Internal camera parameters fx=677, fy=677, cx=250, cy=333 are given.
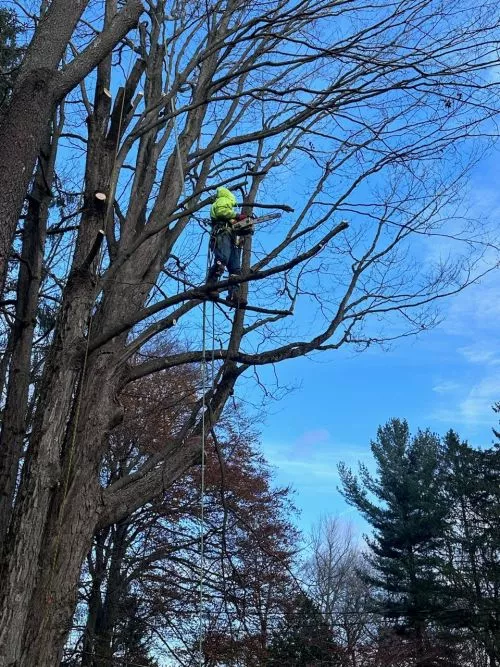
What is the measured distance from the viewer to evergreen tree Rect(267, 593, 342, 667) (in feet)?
36.2

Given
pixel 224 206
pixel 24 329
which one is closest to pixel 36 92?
pixel 224 206

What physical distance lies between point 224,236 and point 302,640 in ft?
28.0

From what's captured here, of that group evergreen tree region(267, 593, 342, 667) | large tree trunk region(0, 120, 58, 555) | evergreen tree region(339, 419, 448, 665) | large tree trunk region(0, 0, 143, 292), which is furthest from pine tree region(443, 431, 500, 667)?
large tree trunk region(0, 0, 143, 292)

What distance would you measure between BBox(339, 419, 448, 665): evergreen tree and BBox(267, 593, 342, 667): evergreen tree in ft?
31.4

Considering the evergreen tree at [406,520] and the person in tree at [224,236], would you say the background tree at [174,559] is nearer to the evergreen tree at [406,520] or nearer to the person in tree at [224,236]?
the person in tree at [224,236]

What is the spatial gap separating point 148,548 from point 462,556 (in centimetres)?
1395

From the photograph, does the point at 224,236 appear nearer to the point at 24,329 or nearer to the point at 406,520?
the point at 24,329

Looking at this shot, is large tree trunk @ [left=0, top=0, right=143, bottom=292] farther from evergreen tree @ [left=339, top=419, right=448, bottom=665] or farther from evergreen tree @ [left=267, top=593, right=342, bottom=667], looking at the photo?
evergreen tree @ [left=339, top=419, right=448, bottom=665]

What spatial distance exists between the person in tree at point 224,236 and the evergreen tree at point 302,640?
6.46 metres

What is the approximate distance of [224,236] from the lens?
6066 mm

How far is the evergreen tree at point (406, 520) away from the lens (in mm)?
22547

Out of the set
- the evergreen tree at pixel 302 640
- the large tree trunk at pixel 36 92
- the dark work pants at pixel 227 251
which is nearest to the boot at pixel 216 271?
the dark work pants at pixel 227 251

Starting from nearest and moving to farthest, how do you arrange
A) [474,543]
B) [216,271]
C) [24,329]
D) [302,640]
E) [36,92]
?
1. [36,92]
2. [216,271]
3. [24,329]
4. [302,640]
5. [474,543]

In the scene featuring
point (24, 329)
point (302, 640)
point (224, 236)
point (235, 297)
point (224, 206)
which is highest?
point (224, 206)
